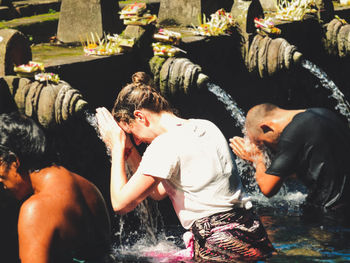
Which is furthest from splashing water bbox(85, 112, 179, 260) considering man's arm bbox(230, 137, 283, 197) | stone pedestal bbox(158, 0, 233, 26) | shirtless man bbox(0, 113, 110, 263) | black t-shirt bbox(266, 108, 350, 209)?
stone pedestal bbox(158, 0, 233, 26)

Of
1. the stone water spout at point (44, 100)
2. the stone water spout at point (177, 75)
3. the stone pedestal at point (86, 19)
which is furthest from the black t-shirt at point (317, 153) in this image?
the stone pedestal at point (86, 19)

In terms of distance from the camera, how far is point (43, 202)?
2932mm

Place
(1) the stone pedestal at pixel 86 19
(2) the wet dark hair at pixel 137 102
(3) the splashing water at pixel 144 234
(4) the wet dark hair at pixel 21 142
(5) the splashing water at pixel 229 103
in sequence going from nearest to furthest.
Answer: (4) the wet dark hair at pixel 21 142, (2) the wet dark hair at pixel 137 102, (3) the splashing water at pixel 144 234, (1) the stone pedestal at pixel 86 19, (5) the splashing water at pixel 229 103

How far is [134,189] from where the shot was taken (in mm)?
3352

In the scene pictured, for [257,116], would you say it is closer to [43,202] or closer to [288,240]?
[288,240]

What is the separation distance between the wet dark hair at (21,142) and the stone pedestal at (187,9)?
4.51 meters

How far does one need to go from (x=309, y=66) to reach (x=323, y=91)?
1411 millimetres

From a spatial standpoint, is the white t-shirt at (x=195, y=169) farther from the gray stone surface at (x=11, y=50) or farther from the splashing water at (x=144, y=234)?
the gray stone surface at (x=11, y=50)

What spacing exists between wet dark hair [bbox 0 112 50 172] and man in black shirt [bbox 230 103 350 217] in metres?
1.78

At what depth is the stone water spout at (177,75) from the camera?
5.73m

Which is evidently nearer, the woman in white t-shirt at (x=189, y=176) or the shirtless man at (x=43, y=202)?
the shirtless man at (x=43, y=202)

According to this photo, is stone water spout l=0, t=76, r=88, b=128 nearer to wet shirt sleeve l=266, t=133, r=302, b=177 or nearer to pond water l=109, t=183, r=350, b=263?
pond water l=109, t=183, r=350, b=263

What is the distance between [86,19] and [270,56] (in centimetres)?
224

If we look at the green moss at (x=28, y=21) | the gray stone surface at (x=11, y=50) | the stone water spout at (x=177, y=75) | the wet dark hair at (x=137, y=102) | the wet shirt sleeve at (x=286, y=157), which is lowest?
the wet shirt sleeve at (x=286, y=157)
